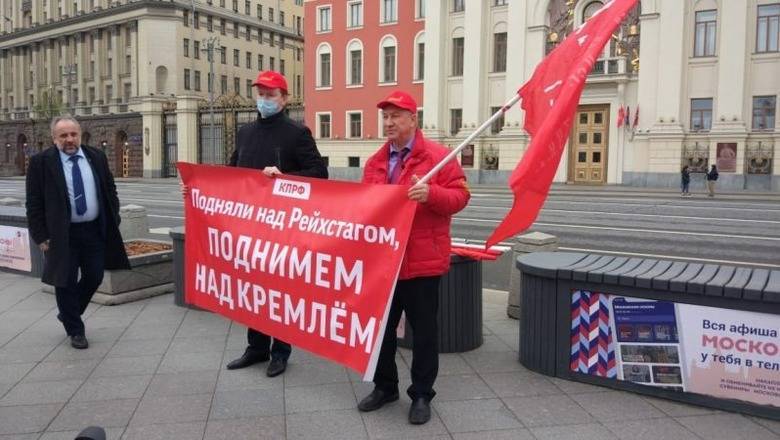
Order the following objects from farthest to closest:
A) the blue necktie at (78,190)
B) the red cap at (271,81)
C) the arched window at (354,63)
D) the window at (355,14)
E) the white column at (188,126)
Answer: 1. the white column at (188,126)
2. the arched window at (354,63)
3. the window at (355,14)
4. the blue necktie at (78,190)
5. the red cap at (271,81)

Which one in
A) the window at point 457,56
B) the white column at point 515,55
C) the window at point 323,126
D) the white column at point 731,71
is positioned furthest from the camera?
the window at point 323,126

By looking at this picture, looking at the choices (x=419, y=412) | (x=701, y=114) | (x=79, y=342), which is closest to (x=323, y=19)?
(x=701, y=114)

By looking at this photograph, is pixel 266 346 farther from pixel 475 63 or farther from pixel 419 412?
pixel 475 63

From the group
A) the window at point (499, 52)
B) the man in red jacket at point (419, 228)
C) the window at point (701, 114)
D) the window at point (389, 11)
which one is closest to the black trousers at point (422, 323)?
the man in red jacket at point (419, 228)

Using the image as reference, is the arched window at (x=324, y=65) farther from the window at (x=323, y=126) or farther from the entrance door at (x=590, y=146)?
the entrance door at (x=590, y=146)

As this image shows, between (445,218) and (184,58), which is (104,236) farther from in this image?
(184,58)

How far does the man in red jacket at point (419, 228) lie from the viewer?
393 centimetres

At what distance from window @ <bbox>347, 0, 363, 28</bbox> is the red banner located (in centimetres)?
4257

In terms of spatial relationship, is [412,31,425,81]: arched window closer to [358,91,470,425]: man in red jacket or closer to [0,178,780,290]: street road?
[0,178,780,290]: street road

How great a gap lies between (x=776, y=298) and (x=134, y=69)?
220 ft

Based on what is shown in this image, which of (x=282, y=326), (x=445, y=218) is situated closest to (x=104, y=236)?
(x=282, y=326)

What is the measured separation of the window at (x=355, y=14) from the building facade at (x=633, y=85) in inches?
159

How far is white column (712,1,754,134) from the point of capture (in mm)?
31781

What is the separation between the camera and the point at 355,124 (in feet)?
152
